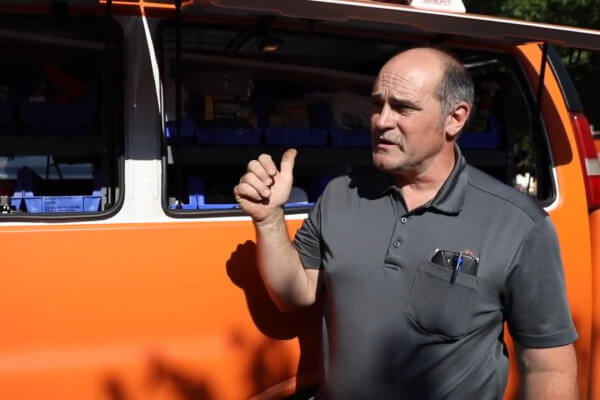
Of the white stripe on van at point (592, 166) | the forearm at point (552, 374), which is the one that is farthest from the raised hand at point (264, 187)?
the white stripe on van at point (592, 166)

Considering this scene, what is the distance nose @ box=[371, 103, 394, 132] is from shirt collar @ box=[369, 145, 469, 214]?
18cm

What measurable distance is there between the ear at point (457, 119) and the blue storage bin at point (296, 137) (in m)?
0.84

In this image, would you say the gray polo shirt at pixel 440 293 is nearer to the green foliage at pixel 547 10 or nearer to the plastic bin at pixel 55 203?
the plastic bin at pixel 55 203

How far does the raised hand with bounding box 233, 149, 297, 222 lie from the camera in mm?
2109

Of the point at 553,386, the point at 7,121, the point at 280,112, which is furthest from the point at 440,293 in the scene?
the point at 7,121

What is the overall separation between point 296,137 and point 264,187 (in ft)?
2.66

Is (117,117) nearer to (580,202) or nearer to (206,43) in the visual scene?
(206,43)

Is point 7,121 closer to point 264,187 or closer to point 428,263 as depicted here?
point 264,187

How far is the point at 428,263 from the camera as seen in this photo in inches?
79.7

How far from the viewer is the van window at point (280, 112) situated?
8.80 ft

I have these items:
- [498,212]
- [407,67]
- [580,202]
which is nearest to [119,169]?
[407,67]

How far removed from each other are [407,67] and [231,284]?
0.92 m

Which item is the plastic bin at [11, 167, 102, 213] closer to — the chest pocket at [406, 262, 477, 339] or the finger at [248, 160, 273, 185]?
the finger at [248, 160, 273, 185]

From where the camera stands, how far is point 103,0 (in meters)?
2.43
